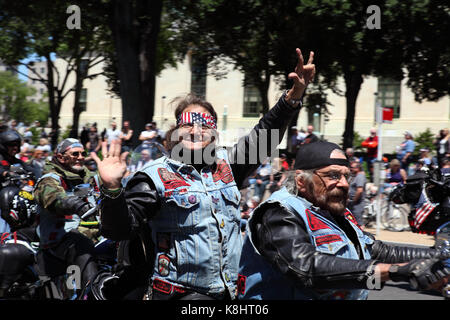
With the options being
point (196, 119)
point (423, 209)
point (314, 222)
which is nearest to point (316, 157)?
point (314, 222)

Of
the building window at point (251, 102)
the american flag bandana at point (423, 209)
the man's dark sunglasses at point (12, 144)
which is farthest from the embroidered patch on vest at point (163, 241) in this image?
the building window at point (251, 102)

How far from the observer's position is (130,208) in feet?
9.53

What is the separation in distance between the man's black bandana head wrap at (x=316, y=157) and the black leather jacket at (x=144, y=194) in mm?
728

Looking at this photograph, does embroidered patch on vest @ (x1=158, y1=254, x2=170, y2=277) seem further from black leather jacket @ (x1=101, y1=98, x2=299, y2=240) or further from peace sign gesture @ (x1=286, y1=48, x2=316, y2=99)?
peace sign gesture @ (x1=286, y1=48, x2=316, y2=99)

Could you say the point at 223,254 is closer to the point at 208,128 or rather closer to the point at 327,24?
the point at 208,128

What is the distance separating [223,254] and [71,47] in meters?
27.2

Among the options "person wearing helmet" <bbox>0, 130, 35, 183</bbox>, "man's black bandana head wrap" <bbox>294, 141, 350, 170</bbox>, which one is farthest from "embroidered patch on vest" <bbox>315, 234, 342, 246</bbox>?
"person wearing helmet" <bbox>0, 130, 35, 183</bbox>

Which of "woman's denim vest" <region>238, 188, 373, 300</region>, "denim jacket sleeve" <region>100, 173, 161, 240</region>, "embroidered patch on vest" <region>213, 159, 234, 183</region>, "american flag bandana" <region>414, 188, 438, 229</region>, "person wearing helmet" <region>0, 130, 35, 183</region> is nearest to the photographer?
"woman's denim vest" <region>238, 188, 373, 300</region>

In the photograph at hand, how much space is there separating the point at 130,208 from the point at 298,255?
34.1 inches

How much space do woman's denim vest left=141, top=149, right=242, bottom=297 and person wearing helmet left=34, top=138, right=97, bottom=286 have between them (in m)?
1.59

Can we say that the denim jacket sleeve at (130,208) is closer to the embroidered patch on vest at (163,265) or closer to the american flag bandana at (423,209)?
the embroidered patch on vest at (163,265)

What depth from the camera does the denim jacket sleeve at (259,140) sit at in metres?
3.61

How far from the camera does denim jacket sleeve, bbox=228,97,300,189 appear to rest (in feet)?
11.8
